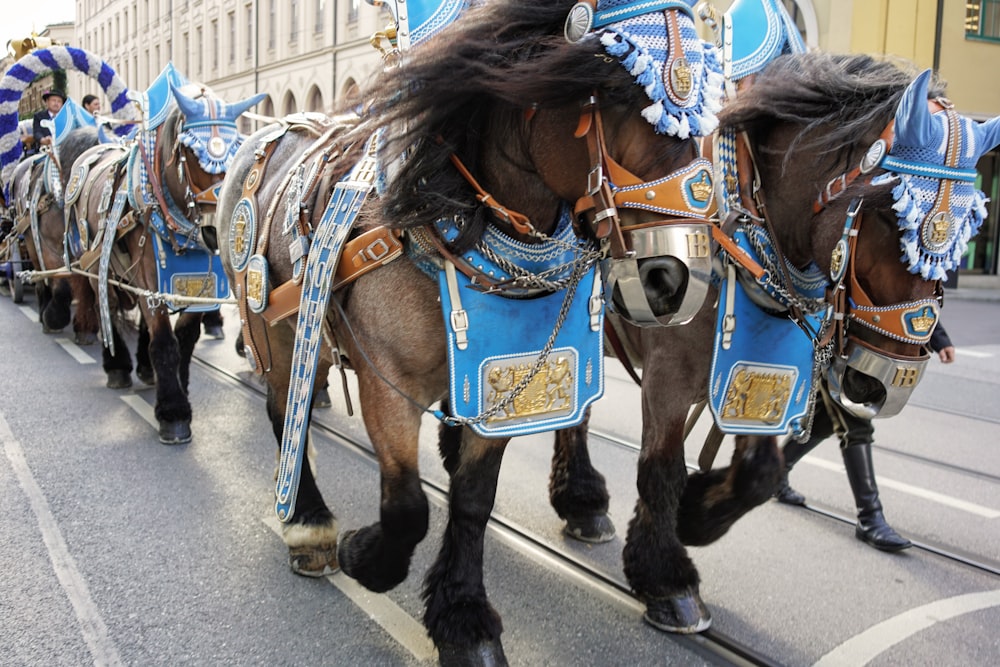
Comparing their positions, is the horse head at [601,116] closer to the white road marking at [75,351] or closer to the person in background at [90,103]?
the white road marking at [75,351]

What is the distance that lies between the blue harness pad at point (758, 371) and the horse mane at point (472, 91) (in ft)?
3.70

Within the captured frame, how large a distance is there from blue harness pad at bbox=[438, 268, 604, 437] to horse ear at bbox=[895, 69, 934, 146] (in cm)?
104

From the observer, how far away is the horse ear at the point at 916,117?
8.27 feet

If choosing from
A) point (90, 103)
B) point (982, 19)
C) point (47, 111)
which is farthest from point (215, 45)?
point (982, 19)

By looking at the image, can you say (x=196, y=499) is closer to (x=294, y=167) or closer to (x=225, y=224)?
(x=225, y=224)

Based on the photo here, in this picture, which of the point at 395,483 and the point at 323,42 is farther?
the point at 323,42

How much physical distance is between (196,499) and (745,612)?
2.71 m

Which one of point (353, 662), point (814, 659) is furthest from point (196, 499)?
point (814, 659)

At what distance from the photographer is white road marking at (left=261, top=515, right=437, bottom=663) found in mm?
2912

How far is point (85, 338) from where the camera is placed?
27.3 ft

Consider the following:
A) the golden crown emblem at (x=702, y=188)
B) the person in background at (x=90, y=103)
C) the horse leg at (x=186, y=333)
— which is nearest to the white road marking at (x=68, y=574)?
the horse leg at (x=186, y=333)

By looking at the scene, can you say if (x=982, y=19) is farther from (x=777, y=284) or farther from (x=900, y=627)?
(x=900, y=627)

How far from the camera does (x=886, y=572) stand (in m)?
3.63

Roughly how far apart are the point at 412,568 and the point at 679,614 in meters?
1.14
